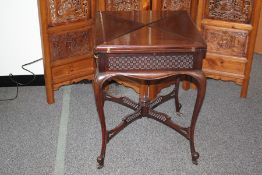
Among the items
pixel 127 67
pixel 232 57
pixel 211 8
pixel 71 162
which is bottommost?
pixel 71 162

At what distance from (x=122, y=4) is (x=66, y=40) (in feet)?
1.48

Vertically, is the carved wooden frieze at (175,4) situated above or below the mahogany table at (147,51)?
above

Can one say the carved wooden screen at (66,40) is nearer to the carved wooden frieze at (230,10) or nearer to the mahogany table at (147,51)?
the mahogany table at (147,51)

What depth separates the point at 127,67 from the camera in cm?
202

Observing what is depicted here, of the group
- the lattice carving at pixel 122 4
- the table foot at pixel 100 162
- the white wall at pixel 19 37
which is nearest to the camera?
the table foot at pixel 100 162

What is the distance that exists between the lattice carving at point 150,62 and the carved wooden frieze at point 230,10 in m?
0.87

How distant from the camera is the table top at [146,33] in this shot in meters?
1.95

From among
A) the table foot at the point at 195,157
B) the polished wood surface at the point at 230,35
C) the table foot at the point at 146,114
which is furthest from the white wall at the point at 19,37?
the table foot at the point at 195,157

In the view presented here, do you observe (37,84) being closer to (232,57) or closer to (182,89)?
(182,89)

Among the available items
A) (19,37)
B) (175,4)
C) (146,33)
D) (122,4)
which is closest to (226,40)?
(175,4)

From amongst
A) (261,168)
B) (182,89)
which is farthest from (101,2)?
(261,168)

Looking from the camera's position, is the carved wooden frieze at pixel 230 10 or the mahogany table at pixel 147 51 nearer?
the mahogany table at pixel 147 51

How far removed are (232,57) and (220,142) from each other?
2.28 ft

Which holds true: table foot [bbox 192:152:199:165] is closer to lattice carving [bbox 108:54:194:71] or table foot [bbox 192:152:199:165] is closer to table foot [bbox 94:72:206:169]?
table foot [bbox 94:72:206:169]
